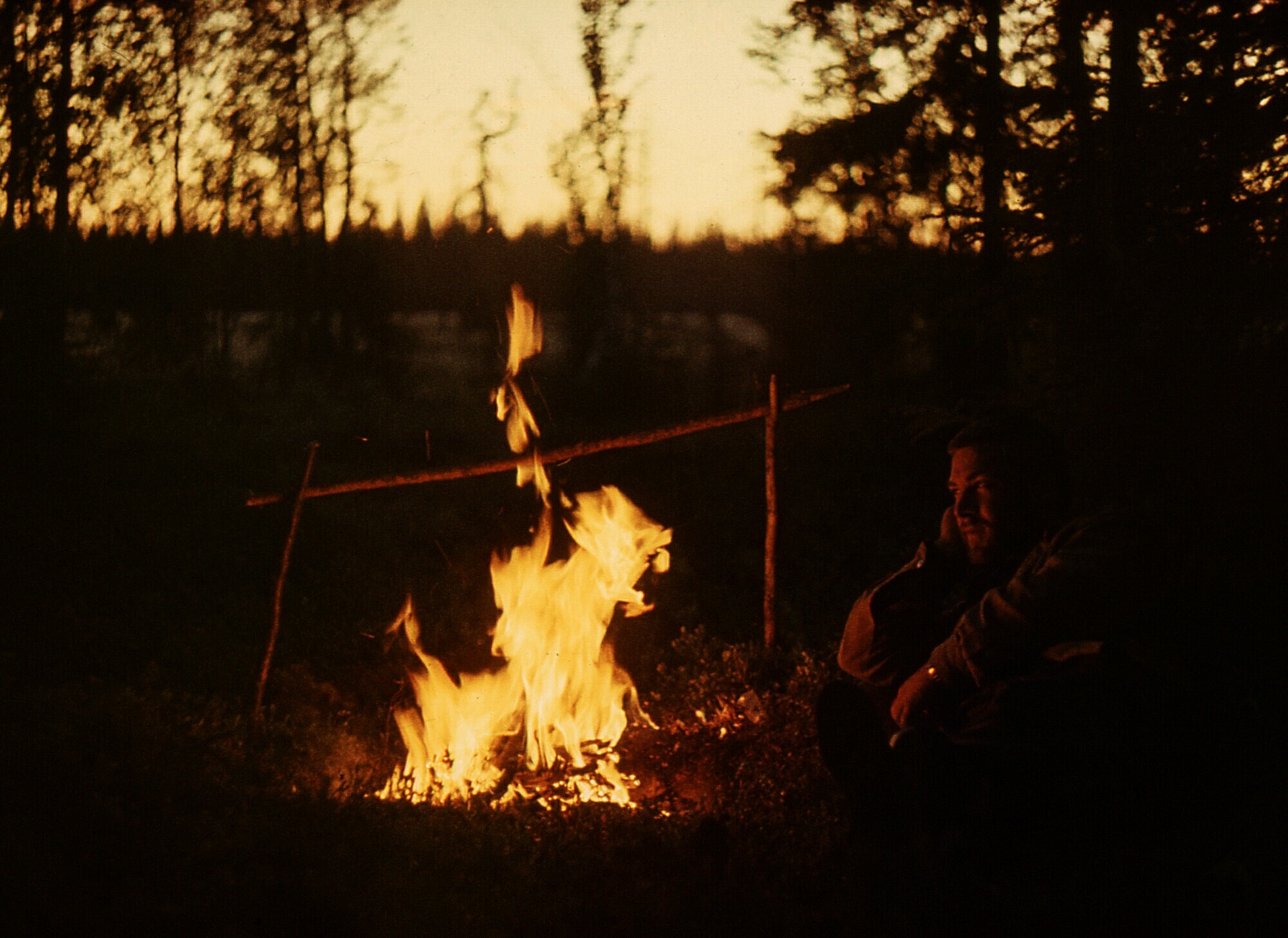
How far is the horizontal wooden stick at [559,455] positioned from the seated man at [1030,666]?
1.81 metres

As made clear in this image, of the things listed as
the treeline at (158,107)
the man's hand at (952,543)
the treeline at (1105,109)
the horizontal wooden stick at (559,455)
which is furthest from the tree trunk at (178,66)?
the man's hand at (952,543)

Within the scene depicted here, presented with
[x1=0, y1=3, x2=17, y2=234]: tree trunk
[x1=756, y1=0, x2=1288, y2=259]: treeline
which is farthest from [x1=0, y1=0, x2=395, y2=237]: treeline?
[x1=756, y1=0, x2=1288, y2=259]: treeline

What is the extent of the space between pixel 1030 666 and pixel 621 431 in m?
8.50

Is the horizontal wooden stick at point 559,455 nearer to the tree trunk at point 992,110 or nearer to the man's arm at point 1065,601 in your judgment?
the man's arm at point 1065,601

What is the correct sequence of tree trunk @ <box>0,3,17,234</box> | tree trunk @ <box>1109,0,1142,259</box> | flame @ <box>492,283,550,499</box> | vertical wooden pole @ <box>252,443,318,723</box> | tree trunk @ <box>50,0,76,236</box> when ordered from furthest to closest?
1. tree trunk @ <box>50,0,76,236</box>
2. tree trunk @ <box>0,3,17,234</box>
3. tree trunk @ <box>1109,0,1142,259</box>
4. vertical wooden pole @ <box>252,443,318,723</box>
5. flame @ <box>492,283,550,499</box>

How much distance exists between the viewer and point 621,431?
12.1 metres

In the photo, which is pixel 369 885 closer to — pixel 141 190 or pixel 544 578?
pixel 544 578

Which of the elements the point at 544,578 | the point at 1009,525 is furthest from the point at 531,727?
the point at 1009,525

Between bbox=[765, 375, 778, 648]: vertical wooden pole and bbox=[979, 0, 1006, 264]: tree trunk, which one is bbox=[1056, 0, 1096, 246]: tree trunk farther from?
bbox=[765, 375, 778, 648]: vertical wooden pole

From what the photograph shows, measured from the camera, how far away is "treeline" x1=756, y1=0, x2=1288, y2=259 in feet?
25.7

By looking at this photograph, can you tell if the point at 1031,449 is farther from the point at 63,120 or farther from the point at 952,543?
the point at 63,120

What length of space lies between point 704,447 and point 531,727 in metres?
10.3

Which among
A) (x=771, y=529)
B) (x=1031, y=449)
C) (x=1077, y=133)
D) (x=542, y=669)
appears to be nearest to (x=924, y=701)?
(x=1031, y=449)

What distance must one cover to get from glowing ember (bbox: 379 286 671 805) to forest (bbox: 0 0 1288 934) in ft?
0.99
